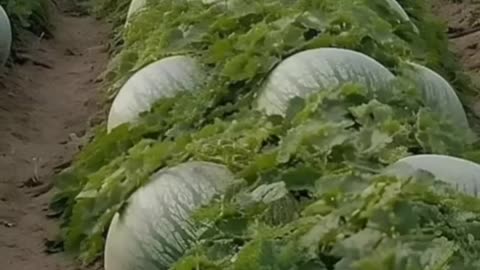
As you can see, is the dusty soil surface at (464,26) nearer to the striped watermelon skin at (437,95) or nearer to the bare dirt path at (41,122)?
the striped watermelon skin at (437,95)

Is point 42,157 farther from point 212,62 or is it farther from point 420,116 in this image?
point 420,116

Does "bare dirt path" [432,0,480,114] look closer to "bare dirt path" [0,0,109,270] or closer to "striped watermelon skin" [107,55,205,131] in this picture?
"striped watermelon skin" [107,55,205,131]

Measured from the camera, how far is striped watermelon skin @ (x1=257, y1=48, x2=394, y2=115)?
5.99 metres

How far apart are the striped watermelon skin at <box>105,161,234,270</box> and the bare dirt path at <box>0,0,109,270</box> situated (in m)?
0.78

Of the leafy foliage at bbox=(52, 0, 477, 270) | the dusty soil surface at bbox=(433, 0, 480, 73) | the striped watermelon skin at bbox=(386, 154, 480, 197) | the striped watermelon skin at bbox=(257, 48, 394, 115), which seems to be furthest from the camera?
the dusty soil surface at bbox=(433, 0, 480, 73)

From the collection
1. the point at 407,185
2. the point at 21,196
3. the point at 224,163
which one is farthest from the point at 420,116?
the point at 21,196

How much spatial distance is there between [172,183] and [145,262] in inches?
14.7

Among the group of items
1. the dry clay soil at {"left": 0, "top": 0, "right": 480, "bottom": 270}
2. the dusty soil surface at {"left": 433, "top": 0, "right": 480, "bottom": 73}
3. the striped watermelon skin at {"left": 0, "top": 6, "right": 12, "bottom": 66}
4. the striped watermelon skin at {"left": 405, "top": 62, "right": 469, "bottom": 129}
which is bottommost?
the dusty soil surface at {"left": 433, "top": 0, "right": 480, "bottom": 73}

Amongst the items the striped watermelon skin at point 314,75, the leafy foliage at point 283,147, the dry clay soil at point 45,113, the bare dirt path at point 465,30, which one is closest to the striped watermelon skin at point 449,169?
the leafy foliage at point 283,147

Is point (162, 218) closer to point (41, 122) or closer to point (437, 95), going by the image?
point (437, 95)

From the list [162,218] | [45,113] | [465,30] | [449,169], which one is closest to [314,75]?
[449,169]

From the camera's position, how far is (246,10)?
7242 mm

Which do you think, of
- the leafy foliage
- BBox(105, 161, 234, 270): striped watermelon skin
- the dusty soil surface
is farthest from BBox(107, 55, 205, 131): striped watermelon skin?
the dusty soil surface

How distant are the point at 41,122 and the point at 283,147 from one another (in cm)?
322
